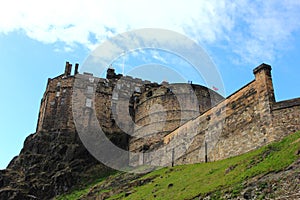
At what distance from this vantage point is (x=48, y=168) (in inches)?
1303

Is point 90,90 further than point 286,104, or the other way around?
point 90,90

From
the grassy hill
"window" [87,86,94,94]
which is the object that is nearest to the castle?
"window" [87,86,94,94]

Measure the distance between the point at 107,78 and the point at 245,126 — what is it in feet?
83.3

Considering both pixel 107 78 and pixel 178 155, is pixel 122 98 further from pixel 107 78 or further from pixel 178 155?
pixel 178 155

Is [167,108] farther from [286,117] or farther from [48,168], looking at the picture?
[286,117]

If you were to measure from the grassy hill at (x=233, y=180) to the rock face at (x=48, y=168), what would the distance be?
5.71 meters

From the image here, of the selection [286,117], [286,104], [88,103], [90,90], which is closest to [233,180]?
[286,117]

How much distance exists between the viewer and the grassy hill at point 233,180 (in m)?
12.9

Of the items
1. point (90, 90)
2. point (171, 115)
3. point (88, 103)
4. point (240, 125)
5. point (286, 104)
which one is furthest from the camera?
point (90, 90)

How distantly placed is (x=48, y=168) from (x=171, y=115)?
12751mm

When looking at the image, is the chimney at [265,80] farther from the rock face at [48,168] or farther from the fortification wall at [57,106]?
the fortification wall at [57,106]

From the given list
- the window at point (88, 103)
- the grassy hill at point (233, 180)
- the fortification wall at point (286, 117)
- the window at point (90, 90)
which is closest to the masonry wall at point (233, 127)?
the fortification wall at point (286, 117)

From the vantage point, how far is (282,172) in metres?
13.5

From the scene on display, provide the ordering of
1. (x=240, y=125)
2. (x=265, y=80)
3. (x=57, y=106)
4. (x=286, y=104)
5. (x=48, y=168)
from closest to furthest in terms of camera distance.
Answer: (x=286, y=104), (x=265, y=80), (x=240, y=125), (x=48, y=168), (x=57, y=106)
